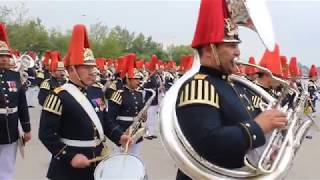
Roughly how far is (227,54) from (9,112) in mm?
3956

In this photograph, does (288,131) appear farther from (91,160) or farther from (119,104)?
(119,104)

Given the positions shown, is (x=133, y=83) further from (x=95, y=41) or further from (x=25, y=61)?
(x=95, y=41)

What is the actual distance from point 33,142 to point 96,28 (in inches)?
2575

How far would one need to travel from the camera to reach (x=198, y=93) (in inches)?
108

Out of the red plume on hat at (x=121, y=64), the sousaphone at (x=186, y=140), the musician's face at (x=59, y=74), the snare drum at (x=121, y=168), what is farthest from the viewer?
the musician's face at (x=59, y=74)

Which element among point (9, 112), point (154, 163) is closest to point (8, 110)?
point (9, 112)

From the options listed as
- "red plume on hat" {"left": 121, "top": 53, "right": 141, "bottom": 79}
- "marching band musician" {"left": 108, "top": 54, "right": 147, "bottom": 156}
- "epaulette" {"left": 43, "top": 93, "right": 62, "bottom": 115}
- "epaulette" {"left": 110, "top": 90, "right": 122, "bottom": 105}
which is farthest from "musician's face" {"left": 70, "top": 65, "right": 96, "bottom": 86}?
"red plume on hat" {"left": 121, "top": 53, "right": 141, "bottom": 79}

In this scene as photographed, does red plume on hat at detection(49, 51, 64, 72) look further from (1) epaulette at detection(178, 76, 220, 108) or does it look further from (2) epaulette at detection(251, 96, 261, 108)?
(1) epaulette at detection(178, 76, 220, 108)

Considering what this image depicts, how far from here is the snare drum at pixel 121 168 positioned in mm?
4012

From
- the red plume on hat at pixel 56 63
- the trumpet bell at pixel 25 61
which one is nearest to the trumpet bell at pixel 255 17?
the trumpet bell at pixel 25 61

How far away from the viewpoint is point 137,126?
18.9 ft

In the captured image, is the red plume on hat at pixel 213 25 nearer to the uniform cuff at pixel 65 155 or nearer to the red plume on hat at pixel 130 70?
the uniform cuff at pixel 65 155

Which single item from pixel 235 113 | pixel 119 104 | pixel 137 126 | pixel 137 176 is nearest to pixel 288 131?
pixel 235 113

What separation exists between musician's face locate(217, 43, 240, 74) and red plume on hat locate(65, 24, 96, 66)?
6.50ft
